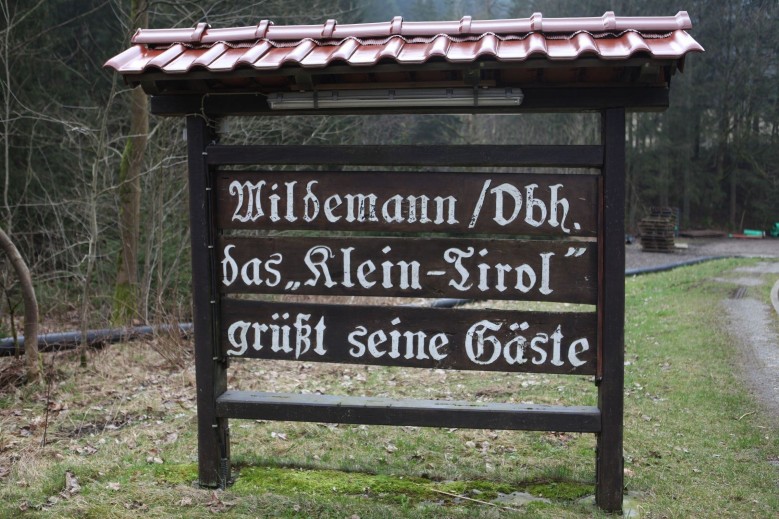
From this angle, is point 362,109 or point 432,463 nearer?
point 362,109

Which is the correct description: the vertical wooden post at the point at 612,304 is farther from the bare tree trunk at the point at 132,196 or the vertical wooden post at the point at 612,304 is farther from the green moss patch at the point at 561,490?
the bare tree trunk at the point at 132,196

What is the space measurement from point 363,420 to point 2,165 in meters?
15.8

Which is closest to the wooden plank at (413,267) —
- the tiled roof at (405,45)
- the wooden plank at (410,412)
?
the wooden plank at (410,412)

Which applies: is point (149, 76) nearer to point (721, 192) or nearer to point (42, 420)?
point (42, 420)

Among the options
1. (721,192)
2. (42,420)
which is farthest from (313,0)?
(721,192)

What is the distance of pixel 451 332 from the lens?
13.8 ft

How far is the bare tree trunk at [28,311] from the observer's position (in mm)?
6766

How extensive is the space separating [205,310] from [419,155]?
168 centimetres

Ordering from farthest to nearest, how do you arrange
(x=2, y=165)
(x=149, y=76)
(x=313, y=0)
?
(x=313, y=0), (x=2, y=165), (x=149, y=76)

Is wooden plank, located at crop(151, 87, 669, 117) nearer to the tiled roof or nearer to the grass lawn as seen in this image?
the tiled roof

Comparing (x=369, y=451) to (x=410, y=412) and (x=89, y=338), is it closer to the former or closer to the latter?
(x=410, y=412)

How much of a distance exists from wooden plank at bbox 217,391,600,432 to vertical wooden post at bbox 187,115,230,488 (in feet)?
0.39

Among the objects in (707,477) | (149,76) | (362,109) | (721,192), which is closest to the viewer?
(149,76)

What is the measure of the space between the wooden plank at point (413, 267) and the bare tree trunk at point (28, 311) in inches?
136
